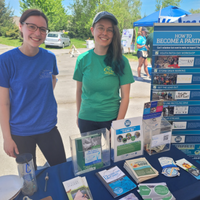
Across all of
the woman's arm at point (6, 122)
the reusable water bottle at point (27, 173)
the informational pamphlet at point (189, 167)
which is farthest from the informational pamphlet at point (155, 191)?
the woman's arm at point (6, 122)

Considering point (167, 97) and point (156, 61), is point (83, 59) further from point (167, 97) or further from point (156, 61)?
point (167, 97)

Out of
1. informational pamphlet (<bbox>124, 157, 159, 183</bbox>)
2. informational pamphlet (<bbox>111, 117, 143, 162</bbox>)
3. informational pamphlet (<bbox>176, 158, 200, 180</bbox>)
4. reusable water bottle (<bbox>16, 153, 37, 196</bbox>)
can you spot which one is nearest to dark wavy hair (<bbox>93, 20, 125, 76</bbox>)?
informational pamphlet (<bbox>111, 117, 143, 162</bbox>)

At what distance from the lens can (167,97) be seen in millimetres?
1867

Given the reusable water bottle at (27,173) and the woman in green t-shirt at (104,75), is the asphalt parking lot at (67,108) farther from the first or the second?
the reusable water bottle at (27,173)

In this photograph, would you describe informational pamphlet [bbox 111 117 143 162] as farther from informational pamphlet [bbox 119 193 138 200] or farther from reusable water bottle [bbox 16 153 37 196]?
reusable water bottle [bbox 16 153 37 196]

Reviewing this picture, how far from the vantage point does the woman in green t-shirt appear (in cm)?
141

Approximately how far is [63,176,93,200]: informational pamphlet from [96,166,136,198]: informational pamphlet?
11 centimetres

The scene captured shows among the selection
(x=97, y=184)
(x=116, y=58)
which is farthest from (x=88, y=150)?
(x=116, y=58)

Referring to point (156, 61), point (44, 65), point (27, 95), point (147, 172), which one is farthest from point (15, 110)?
point (156, 61)

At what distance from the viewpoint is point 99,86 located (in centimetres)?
146

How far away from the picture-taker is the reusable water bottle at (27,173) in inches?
37.8

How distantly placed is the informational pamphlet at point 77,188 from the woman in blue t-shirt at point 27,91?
511 millimetres

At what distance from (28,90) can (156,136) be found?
1.00 meters

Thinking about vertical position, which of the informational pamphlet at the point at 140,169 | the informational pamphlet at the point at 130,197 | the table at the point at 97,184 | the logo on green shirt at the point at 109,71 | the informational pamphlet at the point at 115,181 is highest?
the logo on green shirt at the point at 109,71
